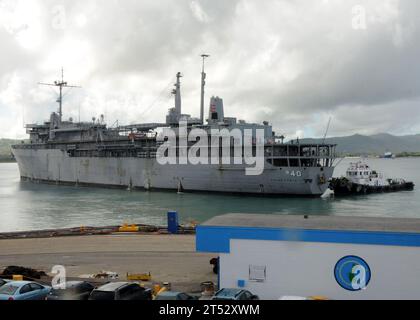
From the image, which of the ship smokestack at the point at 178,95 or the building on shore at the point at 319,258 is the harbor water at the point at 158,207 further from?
the building on shore at the point at 319,258

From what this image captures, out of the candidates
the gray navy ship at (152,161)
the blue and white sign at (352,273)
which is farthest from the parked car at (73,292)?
the gray navy ship at (152,161)

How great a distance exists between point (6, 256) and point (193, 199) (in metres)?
32.2

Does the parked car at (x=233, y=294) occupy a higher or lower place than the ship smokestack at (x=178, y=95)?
lower

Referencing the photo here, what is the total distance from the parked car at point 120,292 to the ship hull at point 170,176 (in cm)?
3860

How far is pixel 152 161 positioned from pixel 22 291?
4810cm

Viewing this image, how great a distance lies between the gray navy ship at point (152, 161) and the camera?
49.7 metres

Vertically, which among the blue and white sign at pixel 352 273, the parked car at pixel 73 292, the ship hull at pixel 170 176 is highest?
the ship hull at pixel 170 176

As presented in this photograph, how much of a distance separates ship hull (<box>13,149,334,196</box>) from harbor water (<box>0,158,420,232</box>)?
1180mm

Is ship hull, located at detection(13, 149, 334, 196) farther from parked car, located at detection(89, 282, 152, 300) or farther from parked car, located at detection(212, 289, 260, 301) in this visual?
parked car, located at detection(212, 289, 260, 301)

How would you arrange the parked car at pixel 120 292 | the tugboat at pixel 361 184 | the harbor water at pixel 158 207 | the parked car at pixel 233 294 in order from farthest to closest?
the tugboat at pixel 361 184, the harbor water at pixel 158 207, the parked car at pixel 120 292, the parked car at pixel 233 294

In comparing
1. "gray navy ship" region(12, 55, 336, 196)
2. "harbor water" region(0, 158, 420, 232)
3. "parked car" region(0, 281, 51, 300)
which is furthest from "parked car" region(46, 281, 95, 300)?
"gray navy ship" region(12, 55, 336, 196)

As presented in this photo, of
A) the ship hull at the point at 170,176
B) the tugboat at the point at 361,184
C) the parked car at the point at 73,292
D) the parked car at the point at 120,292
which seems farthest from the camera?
the tugboat at the point at 361,184

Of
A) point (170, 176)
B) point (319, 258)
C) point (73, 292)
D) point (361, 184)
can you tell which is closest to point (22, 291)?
point (73, 292)

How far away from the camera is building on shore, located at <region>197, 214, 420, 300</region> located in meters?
11.1
